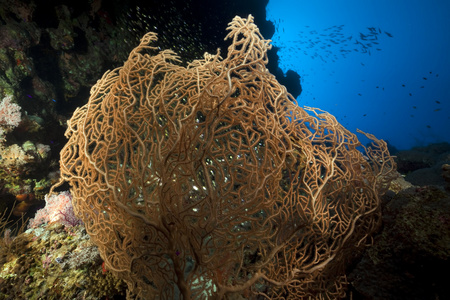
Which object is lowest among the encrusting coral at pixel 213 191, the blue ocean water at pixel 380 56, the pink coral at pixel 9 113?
the pink coral at pixel 9 113

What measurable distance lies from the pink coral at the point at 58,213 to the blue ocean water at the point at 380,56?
59595 millimetres

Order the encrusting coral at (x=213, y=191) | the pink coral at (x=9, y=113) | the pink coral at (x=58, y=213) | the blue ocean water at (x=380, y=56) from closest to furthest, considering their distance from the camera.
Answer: the encrusting coral at (x=213, y=191) → the pink coral at (x=58, y=213) → the pink coral at (x=9, y=113) → the blue ocean water at (x=380, y=56)

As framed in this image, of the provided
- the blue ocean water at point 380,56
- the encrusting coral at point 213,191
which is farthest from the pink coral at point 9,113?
the blue ocean water at point 380,56

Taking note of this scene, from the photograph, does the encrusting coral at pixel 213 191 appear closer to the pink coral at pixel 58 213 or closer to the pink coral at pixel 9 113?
the pink coral at pixel 58 213

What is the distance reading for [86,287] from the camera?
115 inches

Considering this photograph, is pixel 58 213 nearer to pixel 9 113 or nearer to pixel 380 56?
pixel 9 113

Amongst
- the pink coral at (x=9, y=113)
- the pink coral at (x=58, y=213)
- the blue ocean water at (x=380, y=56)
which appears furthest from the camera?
the blue ocean water at (x=380, y=56)

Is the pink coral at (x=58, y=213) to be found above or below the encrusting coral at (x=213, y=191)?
below

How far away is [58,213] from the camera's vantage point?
437 centimetres

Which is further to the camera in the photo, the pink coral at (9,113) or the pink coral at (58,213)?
the pink coral at (9,113)

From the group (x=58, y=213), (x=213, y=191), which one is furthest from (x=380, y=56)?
(x=58, y=213)

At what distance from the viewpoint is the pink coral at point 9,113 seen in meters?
5.33

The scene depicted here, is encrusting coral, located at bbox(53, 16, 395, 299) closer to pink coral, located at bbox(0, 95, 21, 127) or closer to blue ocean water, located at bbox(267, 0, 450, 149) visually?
pink coral, located at bbox(0, 95, 21, 127)

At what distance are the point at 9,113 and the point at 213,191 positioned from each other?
23.0 feet
